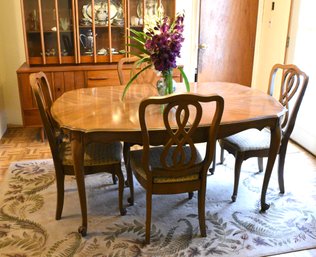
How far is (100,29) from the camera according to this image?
396 centimetres

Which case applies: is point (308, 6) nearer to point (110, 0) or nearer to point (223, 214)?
point (110, 0)

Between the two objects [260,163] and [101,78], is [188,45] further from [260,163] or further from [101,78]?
[260,163]

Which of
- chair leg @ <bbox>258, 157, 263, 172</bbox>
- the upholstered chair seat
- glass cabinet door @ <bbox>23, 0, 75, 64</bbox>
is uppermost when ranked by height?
glass cabinet door @ <bbox>23, 0, 75, 64</bbox>

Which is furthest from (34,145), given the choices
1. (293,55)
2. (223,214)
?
(293,55)

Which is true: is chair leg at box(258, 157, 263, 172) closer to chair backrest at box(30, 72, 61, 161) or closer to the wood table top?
the wood table top

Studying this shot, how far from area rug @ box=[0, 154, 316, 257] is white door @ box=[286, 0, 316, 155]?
28.5 inches

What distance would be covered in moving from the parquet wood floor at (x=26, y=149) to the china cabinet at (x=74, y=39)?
0.23 m

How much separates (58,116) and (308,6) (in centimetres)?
270

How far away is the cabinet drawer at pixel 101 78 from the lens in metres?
3.81

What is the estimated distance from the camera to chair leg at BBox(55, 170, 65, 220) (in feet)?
7.68

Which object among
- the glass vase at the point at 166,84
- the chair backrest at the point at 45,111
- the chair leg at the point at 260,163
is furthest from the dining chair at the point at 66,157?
the chair leg at the point at 260,163

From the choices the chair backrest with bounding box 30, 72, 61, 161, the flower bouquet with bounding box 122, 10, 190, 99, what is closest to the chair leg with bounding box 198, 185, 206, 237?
the flower bouquet with bounding box 122, 10, 190, 99

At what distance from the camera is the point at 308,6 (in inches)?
137

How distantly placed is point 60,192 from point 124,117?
0.70m
